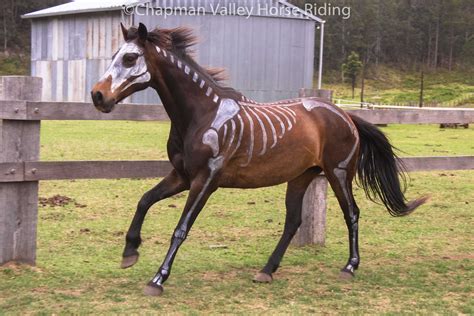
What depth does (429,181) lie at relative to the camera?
11680mm

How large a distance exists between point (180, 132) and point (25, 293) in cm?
172

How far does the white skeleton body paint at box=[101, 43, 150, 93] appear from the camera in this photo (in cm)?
475

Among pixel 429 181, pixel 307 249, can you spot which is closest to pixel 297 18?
pixel 429 181

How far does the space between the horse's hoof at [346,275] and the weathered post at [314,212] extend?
113cm

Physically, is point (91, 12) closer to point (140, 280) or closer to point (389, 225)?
point (389, 225)

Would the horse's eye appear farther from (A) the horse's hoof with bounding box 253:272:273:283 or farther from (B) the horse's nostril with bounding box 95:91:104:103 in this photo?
(A) the horse's hoof with bounding box 253:272:273:283

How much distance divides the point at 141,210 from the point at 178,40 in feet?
4.66

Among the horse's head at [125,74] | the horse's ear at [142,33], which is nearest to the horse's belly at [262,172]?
the horse's head at [125,74]

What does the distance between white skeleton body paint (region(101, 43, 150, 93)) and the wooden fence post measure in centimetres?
102

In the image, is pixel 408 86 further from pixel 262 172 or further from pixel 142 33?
pixel 142 33

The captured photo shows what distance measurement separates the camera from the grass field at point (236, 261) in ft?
15.8

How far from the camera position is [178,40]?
5.16 meters

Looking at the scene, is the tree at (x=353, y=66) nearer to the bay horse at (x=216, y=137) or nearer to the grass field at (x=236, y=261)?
the grass field at (x=236, y=261)

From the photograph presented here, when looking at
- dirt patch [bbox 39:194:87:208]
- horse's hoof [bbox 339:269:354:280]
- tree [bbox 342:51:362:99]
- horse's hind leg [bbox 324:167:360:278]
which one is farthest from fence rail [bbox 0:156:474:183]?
tree [bbox 342:51:362:99]
